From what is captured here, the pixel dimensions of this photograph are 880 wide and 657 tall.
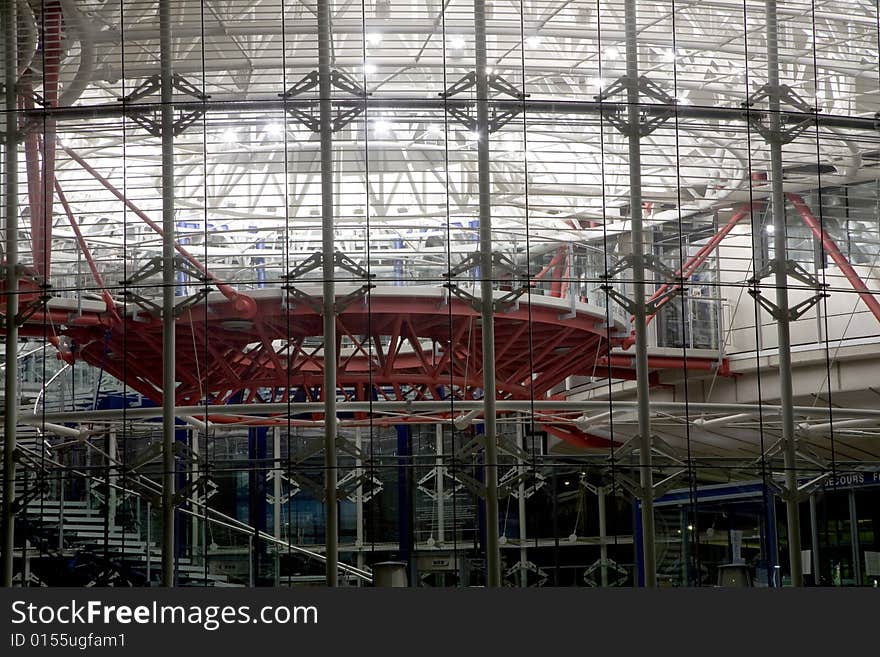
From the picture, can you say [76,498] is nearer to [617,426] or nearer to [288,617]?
[617,426]

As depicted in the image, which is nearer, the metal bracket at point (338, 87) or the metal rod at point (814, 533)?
the metal bracket at point (338, 87)

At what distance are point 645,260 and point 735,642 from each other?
714 cm

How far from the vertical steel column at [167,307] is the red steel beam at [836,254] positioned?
1001 centimetres

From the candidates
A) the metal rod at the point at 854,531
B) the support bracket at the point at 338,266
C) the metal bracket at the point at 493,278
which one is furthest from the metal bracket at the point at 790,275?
the metal rod at the point at 854,531

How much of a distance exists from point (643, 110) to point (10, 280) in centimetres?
928

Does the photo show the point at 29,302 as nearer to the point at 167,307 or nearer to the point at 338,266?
the point at 167,307

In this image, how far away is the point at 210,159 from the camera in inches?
995

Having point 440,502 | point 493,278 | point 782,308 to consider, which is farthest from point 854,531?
point 493,278

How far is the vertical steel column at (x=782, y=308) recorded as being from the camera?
747 inches

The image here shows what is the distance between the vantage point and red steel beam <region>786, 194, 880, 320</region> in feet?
73.0

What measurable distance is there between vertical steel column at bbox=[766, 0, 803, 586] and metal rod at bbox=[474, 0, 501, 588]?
161 inches

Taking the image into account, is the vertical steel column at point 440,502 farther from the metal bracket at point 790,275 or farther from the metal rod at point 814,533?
the metal bracket at point 790,275

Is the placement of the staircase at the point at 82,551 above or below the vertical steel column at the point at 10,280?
below

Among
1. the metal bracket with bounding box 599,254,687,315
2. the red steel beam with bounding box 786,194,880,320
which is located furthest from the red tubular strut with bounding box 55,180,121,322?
the red steel beam with bounding box 786,194,880,320
